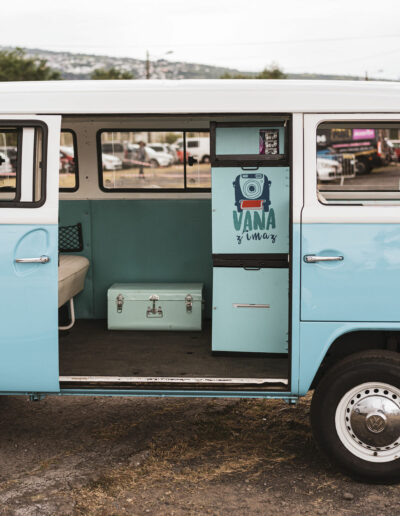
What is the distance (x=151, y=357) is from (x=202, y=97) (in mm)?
1964

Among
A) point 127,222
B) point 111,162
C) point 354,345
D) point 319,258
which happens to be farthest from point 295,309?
point 111,162

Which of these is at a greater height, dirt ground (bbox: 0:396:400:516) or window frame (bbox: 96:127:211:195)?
window frame (bbox: 96:127:211:195)

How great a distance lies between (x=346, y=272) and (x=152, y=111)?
1.51 metres

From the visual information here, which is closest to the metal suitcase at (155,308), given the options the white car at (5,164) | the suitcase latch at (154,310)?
the suitcase latch at (154,310)

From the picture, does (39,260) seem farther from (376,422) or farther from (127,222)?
(376,422)

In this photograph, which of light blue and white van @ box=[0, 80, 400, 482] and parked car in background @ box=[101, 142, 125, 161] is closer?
light blue and white van @ box=[0, 80, 400, 482]

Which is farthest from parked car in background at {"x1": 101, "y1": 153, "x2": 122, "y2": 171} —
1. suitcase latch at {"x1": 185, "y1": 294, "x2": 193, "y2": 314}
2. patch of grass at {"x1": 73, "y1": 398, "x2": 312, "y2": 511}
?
patch of grass at {"x1": 73, "y1": 398, "x2": 312, "y2": 511}

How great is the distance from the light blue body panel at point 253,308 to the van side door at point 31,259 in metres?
1.09

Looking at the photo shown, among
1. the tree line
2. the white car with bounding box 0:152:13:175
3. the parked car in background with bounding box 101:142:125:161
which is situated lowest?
the white car with bounding box 0:152:13:175

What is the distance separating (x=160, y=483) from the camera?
163 inches

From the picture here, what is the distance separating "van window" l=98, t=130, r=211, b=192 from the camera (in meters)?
6.03

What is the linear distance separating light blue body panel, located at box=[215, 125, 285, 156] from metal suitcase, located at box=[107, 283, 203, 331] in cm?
179

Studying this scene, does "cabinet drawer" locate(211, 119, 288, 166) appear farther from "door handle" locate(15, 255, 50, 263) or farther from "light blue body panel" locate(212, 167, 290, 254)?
"door handle" locate(15, 255, 50, 263)

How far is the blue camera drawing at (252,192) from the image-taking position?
434 cm
